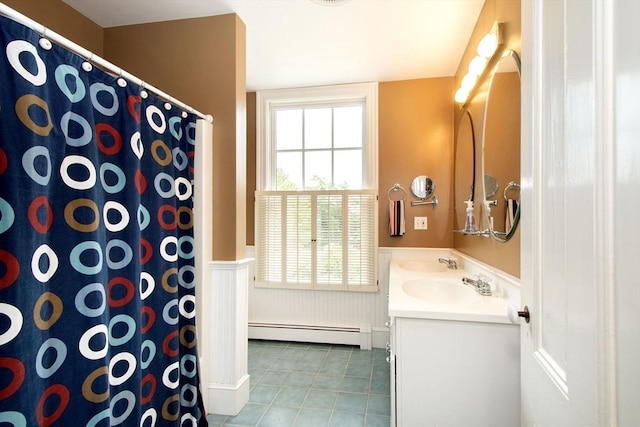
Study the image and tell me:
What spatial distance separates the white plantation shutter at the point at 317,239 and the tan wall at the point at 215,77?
38.3 inches

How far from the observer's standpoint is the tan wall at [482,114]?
1.42m

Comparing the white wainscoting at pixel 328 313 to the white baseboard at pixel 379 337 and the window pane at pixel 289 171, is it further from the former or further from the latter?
the window pane at pixel 289 171

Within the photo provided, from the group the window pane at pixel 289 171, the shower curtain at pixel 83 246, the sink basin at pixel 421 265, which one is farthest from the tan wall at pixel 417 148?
the shower curtain at pixel 83 246

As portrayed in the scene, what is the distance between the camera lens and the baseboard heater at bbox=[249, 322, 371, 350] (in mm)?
2830

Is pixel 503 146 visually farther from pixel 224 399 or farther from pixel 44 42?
pixel 224 399

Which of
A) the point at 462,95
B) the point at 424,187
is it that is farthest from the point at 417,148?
the point at 462,95

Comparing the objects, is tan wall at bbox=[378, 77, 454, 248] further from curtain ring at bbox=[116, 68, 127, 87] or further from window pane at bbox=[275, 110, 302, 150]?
curtain ring at bbox=[116, 68, 127, 87]

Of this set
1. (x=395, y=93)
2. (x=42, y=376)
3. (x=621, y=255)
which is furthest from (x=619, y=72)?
(x=395, y=93)

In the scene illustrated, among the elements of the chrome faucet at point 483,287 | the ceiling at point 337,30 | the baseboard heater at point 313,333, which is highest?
the ceiling at point 337,30

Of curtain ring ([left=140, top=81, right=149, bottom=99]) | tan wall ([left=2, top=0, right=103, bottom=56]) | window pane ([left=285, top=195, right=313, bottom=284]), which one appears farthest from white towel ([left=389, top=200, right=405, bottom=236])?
tan wall ([left=2, top=0, right=103, bottom=56])

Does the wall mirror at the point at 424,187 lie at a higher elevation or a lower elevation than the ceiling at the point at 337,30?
lower

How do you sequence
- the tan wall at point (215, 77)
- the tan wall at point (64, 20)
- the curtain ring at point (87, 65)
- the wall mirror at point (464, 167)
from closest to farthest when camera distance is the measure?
the curtain ring at point (87, 65), the tan wall at point (64, 20), the tan wall at point (215, 77), the wall mirror at point (464, 167)

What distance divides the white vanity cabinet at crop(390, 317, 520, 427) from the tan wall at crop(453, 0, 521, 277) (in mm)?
371

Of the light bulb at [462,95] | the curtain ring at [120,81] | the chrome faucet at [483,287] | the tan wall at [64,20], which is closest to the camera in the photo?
the curtain ring at [120,81]
